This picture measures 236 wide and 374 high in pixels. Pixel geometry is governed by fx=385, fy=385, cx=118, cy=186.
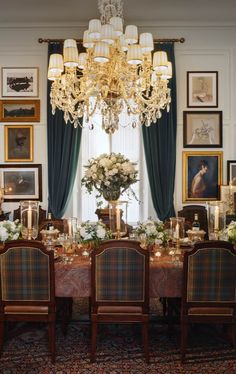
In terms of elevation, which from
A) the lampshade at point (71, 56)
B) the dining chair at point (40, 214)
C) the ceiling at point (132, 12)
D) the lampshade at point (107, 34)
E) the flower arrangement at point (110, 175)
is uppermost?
the ceiling at point (132, 12)

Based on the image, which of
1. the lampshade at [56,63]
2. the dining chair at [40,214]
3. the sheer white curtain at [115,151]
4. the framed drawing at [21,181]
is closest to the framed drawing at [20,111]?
the framed drawing at [21,181]

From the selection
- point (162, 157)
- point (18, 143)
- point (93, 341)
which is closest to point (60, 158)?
point (18, 143)

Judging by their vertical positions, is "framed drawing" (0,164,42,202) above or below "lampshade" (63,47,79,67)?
below

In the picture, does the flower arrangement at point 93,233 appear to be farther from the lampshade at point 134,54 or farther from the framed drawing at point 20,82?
the framed drawing at point 20,82

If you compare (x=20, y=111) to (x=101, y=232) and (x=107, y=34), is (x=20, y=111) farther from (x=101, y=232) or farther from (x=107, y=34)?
(x=101, y=232)

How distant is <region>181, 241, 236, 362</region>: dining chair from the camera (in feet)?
10.8

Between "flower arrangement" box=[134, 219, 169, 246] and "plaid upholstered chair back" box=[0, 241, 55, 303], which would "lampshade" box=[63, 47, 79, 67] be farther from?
"plaid upholstered chair back" box=[0, 241, 55, 303]

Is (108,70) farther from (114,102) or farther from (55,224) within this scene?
(55,224)

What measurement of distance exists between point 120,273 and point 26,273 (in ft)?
2.71

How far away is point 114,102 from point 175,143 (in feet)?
7.82

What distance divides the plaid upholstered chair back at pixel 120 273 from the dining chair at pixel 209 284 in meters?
0.38

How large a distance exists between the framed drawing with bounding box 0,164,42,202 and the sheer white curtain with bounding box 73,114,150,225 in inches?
28.6

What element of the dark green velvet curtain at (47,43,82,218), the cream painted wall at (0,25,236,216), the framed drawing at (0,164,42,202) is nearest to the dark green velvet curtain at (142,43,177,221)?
the cream painted wall at (0,25,236,216)

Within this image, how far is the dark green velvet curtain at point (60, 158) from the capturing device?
6.99 m
